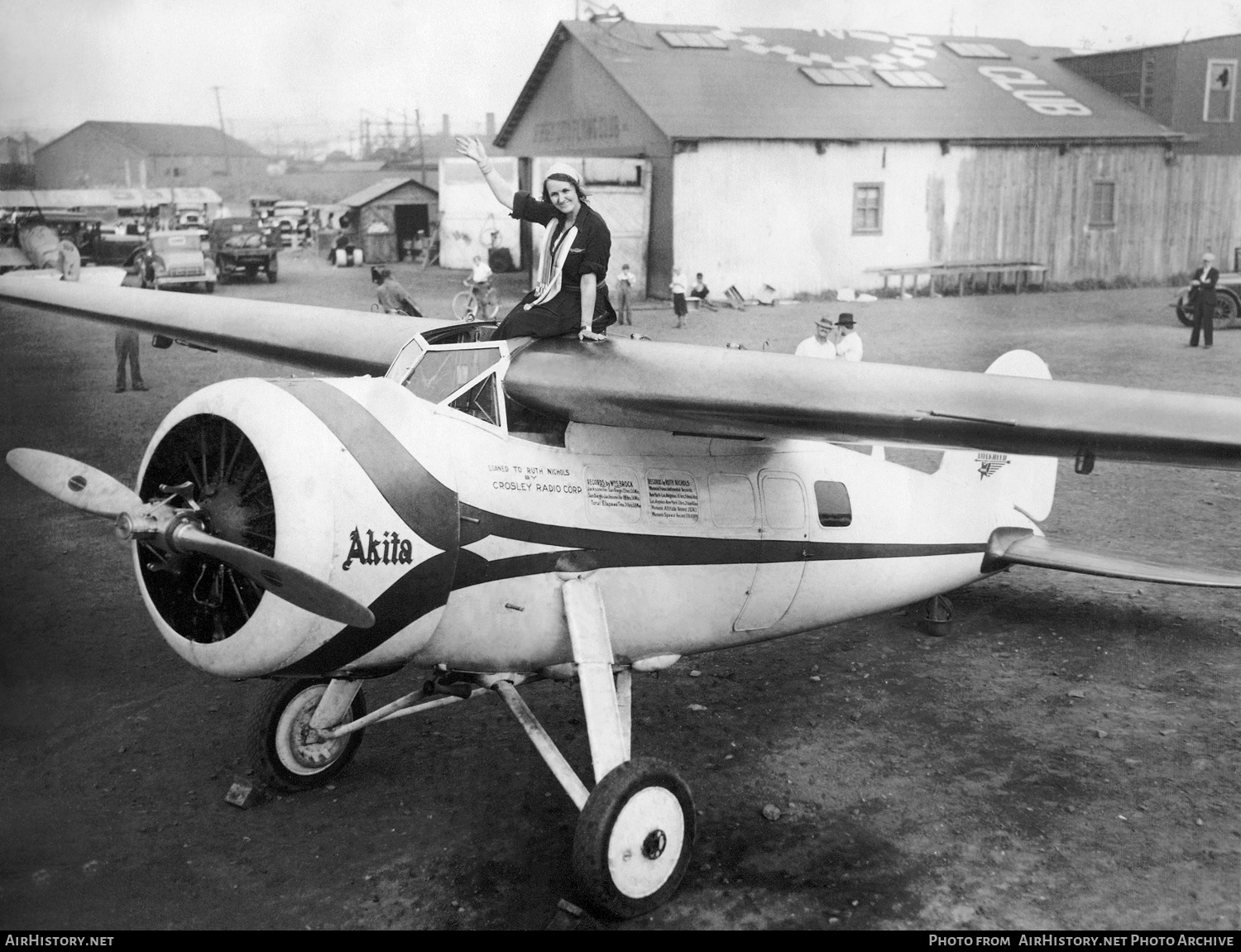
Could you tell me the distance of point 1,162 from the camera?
6004mm

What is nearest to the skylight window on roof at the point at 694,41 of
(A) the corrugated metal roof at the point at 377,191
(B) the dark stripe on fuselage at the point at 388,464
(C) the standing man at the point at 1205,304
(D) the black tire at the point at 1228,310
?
(C) the standing man at the point at 1205,304

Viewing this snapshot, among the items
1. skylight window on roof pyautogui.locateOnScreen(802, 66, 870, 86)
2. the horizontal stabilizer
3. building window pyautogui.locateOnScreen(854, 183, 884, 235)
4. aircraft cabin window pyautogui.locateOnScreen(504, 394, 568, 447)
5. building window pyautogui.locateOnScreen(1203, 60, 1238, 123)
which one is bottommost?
the horizontal stabilizer

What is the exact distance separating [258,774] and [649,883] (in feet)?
7.14

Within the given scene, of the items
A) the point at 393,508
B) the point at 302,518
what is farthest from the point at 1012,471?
the point at 302,518

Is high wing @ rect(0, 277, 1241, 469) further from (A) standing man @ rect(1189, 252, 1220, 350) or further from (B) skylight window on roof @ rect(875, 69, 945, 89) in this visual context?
(B) skylight window on roof @ rect(875, 69, 945, 89)

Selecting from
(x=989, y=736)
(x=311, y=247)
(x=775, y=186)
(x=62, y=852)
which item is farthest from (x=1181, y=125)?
(x=311, y=247)

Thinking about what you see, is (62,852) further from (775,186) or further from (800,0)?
(775,186)

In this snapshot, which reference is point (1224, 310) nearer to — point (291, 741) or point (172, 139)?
point (291, 741)

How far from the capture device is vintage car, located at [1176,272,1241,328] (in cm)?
1861

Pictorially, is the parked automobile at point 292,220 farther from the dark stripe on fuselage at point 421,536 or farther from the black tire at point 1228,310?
the dark stripe on fuselage at point 421,536

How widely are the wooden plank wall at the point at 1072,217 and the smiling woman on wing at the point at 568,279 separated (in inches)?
785

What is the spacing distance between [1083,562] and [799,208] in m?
18.9

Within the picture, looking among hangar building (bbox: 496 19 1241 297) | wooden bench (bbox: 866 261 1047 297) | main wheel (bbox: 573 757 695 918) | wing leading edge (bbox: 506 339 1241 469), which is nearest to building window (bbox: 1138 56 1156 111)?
hangar building (bbox: 496 19 1241 297)

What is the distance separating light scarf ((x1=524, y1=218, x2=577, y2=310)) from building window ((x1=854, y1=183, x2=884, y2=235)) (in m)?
19.9
